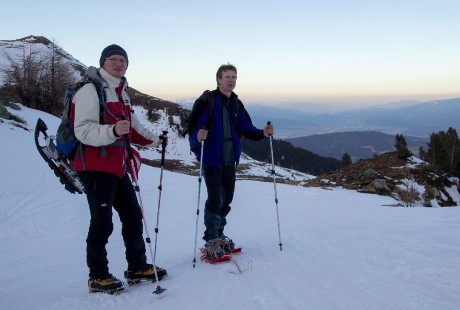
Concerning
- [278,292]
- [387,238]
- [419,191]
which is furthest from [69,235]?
[419,191]

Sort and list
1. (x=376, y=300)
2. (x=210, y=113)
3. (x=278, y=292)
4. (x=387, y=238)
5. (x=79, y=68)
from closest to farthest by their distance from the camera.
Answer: (x=376, y=300) < (x=278, y=292) < (x=210, y=113) < (x=387, y=238) < (x=79, y=68)

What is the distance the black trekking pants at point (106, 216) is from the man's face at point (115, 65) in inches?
45.9

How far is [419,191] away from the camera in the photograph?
24.2m

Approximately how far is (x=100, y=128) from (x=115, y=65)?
892mm

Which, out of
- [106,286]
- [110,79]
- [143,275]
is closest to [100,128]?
[110,79]

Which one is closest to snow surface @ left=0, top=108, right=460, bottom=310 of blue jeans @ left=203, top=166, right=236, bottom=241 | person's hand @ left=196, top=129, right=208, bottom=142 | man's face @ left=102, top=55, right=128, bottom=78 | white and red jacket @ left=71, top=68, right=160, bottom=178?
blue jeans @ left=203, top=166, right=236, bottom=241

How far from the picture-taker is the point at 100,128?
369cm

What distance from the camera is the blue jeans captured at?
5238 millimetres

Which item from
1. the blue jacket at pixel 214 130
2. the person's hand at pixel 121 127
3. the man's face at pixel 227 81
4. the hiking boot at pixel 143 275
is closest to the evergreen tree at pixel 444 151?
the blue jacket at pixel 214 130

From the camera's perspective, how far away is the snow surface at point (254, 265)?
3607 millimetres

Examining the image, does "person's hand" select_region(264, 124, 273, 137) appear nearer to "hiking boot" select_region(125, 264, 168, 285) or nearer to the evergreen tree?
"hiking boot" select_region(125, 264, 168, 285)

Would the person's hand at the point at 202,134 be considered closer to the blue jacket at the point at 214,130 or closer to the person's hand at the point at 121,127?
the blue jacket at the point at 214,130

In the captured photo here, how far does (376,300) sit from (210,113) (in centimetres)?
311

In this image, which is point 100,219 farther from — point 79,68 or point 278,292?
point 79,68
